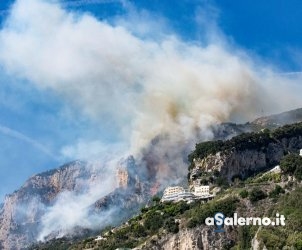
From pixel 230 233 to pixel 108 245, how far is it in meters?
23.6

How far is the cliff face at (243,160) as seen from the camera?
157m

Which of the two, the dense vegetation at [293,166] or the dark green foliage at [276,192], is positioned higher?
the dense vegetation at [293,166]

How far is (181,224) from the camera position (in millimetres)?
124688

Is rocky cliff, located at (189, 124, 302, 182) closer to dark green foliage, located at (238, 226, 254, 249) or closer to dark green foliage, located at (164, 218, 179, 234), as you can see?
dark green foliage, located at (164, 218, 179, 234)

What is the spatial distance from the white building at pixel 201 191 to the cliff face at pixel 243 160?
7.25 meters

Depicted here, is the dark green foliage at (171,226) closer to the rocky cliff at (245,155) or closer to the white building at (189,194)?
the white building at (189,194)

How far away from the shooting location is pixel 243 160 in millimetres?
159625

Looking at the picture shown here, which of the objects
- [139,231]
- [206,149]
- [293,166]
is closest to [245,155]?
[206,149]

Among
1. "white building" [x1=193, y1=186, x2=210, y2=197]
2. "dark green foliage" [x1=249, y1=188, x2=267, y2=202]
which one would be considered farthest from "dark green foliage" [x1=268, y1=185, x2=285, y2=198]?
"white building" [x1=193, y1=186, x2=210, y2=197]

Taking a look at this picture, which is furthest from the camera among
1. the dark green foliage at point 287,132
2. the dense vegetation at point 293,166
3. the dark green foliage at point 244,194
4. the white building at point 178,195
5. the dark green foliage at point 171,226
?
the dark green foliage at point 287,132

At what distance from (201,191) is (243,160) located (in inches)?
622

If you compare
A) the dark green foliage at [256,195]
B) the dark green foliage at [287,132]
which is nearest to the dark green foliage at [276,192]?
the dark green foliage at [256,195]

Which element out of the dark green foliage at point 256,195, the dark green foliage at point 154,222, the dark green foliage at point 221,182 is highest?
the dark green foliage at point 221,182

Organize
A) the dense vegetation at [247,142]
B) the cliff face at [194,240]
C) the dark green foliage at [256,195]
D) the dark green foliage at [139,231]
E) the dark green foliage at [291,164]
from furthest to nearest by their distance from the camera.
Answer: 1. the dense vegetation at [247,142]
2. the dark green foliage at [291,164]
3. the dark green foliage at [139,231]
4. the dark green foliage at [256,195]
5. the cliff face at [194,240]
